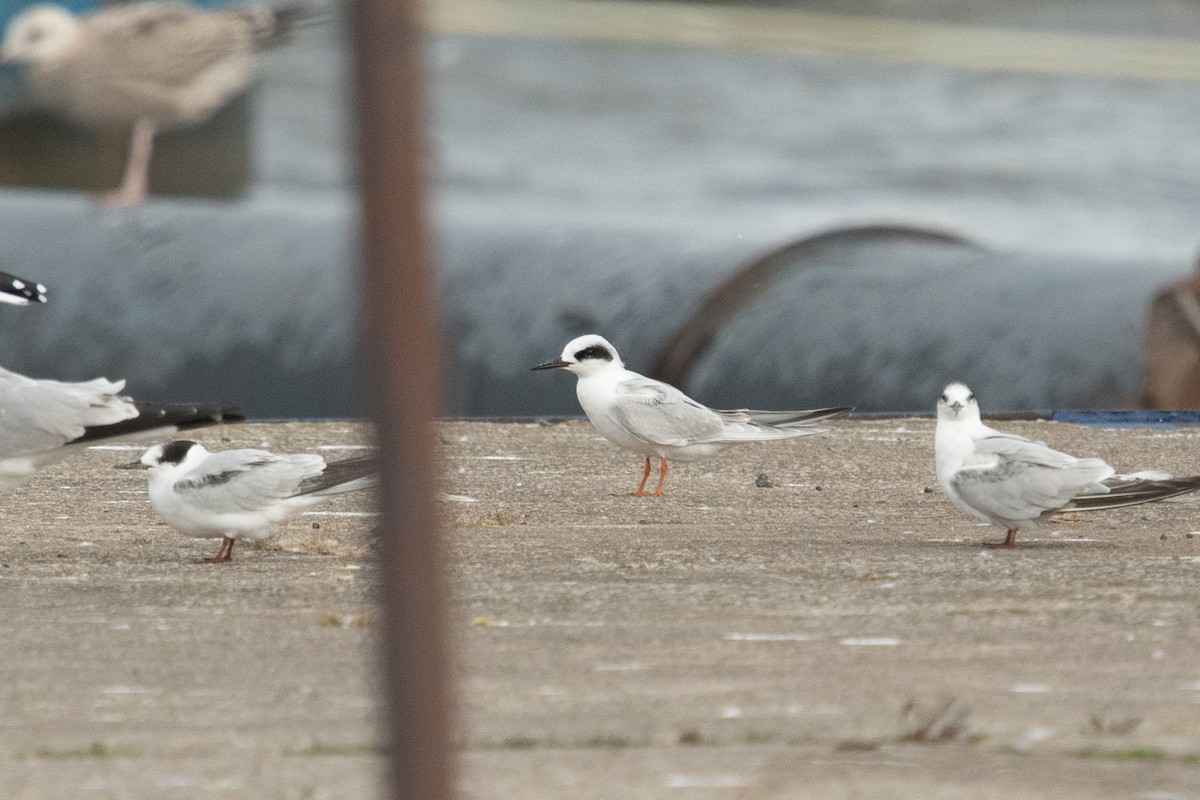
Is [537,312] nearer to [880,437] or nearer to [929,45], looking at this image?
[880,437]

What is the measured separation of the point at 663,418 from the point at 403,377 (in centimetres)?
441

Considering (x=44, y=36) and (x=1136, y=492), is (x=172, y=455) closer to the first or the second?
(x=1136, y=492)

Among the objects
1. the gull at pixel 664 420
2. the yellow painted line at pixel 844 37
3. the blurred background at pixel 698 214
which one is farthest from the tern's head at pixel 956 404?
the yellow painted line at pixel 844 37

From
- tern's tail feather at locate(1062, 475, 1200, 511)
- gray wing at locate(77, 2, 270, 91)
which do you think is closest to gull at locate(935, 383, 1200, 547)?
tern's tail feather at locate(1062, 475, 1200, 511)

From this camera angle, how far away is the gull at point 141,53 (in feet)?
44.7

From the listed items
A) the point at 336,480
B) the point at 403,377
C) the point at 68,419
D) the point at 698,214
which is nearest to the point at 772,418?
the point at 336,480

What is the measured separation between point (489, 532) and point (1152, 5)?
36533 mm

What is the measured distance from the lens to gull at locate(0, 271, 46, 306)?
512 centimetres

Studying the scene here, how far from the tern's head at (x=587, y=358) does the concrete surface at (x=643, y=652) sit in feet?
1.67

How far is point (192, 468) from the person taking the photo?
4.88 meters

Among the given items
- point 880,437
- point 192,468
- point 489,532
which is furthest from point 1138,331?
point 192,468

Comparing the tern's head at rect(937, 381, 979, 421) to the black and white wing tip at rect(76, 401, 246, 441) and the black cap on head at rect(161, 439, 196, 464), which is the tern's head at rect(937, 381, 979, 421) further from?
the black cap on head at rect(161, 439, 196, 464)

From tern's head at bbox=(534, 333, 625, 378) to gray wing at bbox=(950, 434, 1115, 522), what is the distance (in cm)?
182

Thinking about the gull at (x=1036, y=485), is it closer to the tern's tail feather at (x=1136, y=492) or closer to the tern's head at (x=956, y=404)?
the tern's tail feather at (x=1136, y=492)
